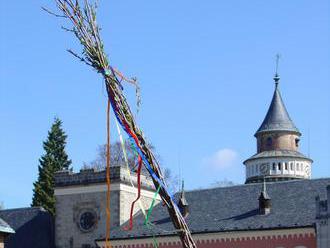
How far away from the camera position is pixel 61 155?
85.5 metres

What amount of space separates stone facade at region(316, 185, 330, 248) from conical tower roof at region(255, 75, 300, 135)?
32478mm

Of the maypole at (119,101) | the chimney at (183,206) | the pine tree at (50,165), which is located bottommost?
the maypole at (119,101)

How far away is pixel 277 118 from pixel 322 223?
33.5 metres

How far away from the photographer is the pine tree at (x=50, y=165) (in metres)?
80.6

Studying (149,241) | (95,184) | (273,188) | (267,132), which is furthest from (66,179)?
(267,132)

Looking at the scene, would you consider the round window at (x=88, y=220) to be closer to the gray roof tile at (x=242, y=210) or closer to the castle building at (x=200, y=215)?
the castle building at (x=200, y=215)

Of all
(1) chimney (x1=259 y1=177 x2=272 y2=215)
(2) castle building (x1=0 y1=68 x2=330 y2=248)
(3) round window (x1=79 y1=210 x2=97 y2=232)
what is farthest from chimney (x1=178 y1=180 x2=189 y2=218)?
(3) round window (x1=79 y1=210 x2=97 y2=232)

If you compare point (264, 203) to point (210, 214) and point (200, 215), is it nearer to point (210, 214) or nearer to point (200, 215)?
point (210, 214)

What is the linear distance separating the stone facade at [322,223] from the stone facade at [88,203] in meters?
17.0

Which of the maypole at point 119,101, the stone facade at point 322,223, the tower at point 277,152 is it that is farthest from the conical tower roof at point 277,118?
the maypole at point 119,101

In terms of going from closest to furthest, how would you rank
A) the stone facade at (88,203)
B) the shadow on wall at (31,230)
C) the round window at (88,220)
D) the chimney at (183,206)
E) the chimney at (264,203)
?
the chimney at (264,203), the chimney at (183,206), the stone facade at (88,203), the round window at (88,220), the shadow on wall at (31,230)

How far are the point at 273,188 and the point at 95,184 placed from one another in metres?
14.2

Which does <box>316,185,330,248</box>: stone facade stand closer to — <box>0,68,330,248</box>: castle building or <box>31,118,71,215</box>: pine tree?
<box>0,68,330,248</box>: castle building

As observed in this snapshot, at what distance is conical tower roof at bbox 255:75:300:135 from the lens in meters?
82.4
